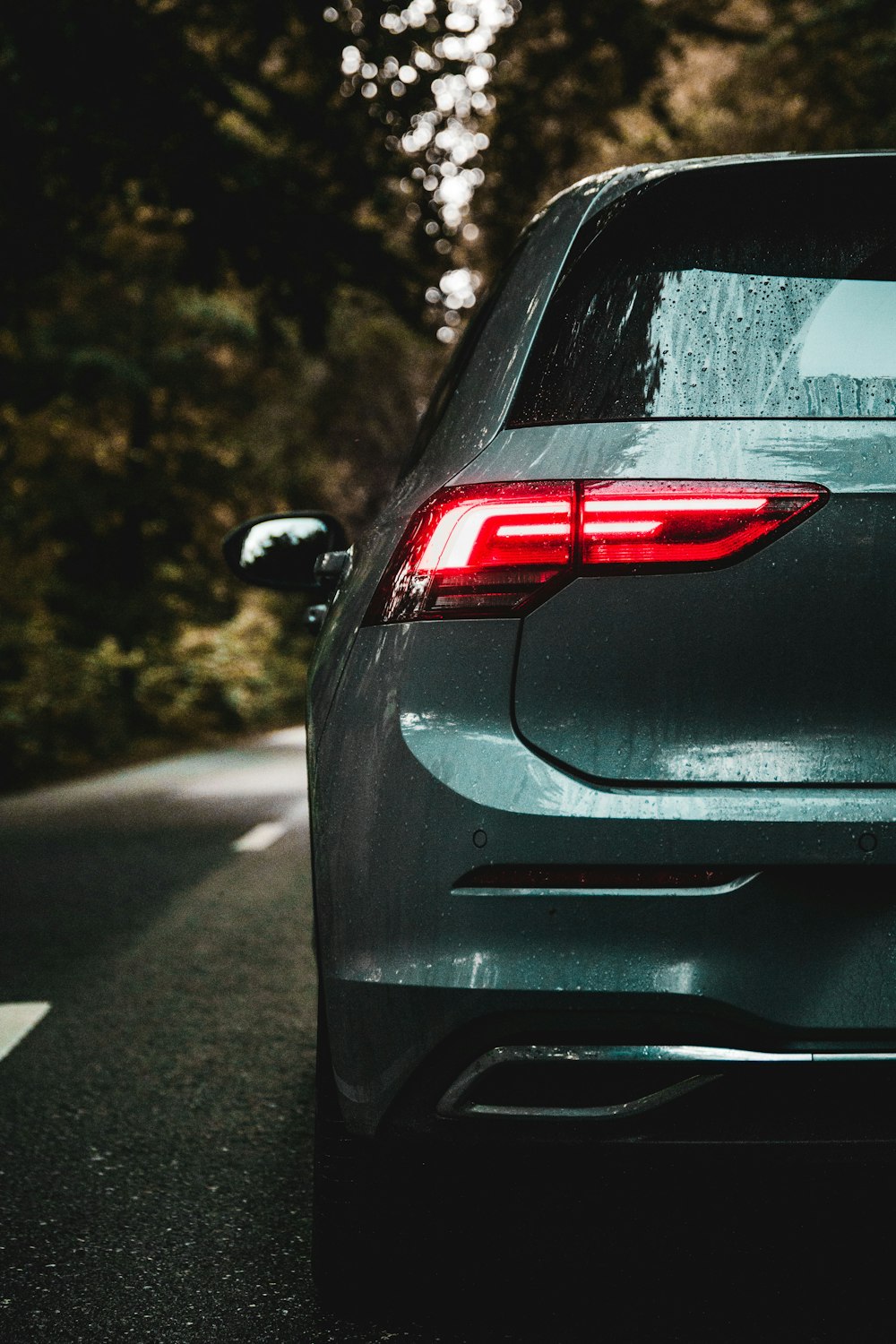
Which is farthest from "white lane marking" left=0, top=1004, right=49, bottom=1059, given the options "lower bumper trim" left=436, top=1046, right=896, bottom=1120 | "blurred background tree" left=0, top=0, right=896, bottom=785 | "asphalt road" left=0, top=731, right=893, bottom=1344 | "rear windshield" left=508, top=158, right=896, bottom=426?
"blurred background tree" left=0, top=0, right=896, bottom=785

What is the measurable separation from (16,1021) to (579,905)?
319cm

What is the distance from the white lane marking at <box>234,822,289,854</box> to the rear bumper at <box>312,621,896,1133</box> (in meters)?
6.72

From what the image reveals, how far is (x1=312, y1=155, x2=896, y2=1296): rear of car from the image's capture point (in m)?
2.02

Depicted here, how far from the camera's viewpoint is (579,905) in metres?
2.04

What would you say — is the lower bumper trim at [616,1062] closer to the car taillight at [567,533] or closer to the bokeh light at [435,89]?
the car taillight at [567,533]

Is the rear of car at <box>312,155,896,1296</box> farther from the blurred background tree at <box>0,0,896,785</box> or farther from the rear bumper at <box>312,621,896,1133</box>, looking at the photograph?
the blurred background tree at <box>0,0,896,785</box>

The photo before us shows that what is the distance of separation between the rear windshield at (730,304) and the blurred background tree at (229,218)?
770cm

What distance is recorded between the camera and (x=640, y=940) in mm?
2031

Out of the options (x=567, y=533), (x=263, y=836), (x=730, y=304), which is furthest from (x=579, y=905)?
(x=263, y=836)

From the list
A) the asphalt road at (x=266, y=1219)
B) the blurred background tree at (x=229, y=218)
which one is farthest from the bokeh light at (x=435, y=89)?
the asphalt road at (x=266, y=1219)

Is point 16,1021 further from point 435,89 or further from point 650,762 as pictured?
point 435,89

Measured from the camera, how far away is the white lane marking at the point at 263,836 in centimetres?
898

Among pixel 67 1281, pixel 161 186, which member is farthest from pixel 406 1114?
pixel 161 186

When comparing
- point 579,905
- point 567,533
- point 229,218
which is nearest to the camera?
point 579,905
